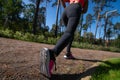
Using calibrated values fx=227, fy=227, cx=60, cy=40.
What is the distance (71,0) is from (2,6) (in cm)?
5810

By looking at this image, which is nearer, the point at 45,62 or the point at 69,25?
the point at 45,62

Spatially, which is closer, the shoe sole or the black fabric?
the shoe sole

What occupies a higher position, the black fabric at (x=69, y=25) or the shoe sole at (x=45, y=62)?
the black fabric at (x=69, y=25)

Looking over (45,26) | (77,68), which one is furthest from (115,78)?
(45,26)

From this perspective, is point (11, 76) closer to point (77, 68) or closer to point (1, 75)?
point (1, 75)

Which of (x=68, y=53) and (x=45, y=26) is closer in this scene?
(x=68, y=53)

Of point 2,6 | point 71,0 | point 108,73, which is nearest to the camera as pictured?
point 108,73

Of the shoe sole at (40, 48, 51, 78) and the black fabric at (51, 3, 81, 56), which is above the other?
the black fabric at (51, 3, 81, 56)

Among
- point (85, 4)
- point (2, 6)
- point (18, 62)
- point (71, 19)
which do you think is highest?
point (2, 6)

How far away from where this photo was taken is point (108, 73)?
3783 millimetres

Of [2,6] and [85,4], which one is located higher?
[2,6]

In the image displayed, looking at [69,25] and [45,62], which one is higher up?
[69,25]

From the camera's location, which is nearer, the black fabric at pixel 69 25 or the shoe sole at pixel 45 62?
the shoe sole at pixel 45 62

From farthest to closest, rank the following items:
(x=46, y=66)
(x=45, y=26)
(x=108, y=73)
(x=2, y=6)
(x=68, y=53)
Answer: (x=45, y=26) < (x=2, y=6) < (x=68, y=53) < (x=108, y=73) < (x=46, y=66)
